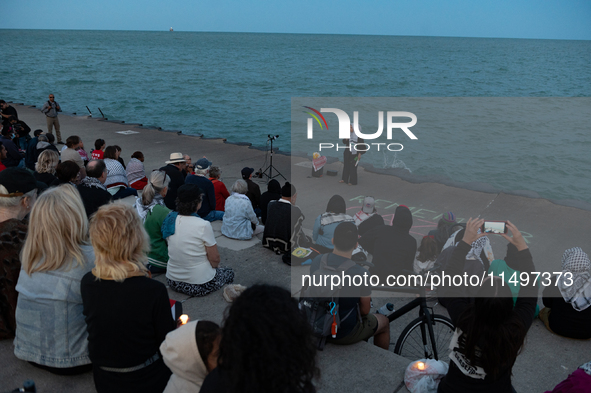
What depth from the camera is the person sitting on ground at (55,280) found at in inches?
118

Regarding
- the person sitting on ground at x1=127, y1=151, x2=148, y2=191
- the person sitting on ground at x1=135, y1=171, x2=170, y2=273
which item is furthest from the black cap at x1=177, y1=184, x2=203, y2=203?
the person sitting on ground at x1=127, y1=151, x2=148, y2=191

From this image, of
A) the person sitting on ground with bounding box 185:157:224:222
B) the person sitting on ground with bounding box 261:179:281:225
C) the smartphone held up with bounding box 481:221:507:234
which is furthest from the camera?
the person sitting on ground with bounding box 261:179:281:225

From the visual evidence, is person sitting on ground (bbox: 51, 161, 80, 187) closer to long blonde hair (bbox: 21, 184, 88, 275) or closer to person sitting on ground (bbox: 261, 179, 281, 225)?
person sitting on ground (bbox: 261, 179, 281, 225)

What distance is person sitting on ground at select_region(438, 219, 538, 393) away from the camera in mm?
2682

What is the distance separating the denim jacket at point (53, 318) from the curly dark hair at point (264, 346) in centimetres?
165

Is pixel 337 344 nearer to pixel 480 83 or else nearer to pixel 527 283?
pixel 527 283

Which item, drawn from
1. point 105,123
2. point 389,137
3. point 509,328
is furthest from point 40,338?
point 389,137

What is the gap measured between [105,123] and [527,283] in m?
21.9

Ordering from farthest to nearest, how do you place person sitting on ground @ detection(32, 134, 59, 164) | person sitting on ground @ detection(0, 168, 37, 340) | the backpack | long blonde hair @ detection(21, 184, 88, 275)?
person sitting on ground @ detection(32, 134, 59, 164) → the backpack → person sitting on ground @ detection(0, 168, 37, 340) → long blonde hair @ detection(21, 184, 88, 275)

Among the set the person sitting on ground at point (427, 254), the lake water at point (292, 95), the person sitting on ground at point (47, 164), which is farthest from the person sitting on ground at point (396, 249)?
the lake water at point (292, 95)

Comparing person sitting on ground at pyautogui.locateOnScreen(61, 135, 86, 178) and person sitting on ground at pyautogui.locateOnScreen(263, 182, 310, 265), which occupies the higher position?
person sitting on ground at pyautogui.locateOnScreen(61, 135, 86, 178)

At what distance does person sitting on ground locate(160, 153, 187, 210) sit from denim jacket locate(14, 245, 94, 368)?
436 cm

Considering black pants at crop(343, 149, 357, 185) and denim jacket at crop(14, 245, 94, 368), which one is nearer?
denim jacket at crop(14, 245, 94, 368)

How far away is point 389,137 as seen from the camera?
1194 inches
